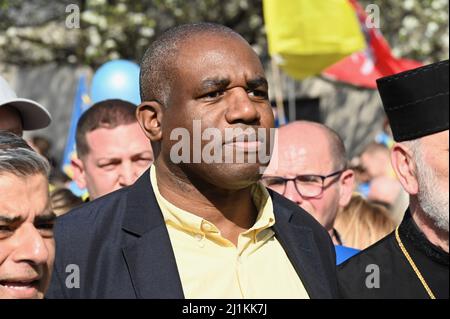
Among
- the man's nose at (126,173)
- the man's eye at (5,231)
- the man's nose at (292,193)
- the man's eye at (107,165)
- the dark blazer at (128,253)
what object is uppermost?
the man's eye at (5,231)

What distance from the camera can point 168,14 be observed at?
522 inches

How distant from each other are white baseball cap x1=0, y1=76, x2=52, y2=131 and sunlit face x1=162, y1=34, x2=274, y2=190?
1.35 metres

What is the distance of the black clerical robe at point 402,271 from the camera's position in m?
3.13

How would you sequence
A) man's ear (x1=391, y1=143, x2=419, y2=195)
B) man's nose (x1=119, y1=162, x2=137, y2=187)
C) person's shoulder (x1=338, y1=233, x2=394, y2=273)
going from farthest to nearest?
man's nose (x1=119, y1=162, x2=137, y2=187) → person's shoulder (x1=338, y1=233, x2=394, y2=273) → man's ear (x1=391, y1=143, x2=419, y2=195)

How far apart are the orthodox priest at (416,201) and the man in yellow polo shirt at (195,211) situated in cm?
25

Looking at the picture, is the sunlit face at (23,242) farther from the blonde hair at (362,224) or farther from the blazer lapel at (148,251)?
the blonde hair at (362,224)

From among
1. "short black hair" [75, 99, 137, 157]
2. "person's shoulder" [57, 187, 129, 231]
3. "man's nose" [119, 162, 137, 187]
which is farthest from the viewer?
"short black hair" [75, 99, 137, 157]

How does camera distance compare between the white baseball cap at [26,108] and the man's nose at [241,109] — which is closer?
the man's nose at [241,109]

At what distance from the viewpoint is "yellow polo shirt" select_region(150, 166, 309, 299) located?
276 centimetres

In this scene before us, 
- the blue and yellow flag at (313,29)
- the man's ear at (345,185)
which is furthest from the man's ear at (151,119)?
the blue and yellow flag at (313,29)

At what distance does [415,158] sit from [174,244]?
87cm

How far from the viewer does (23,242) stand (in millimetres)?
2592

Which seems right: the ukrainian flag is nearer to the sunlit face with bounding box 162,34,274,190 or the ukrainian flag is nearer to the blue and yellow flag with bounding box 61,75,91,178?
the blue and yellow flag with bounding box 61,75,91,178

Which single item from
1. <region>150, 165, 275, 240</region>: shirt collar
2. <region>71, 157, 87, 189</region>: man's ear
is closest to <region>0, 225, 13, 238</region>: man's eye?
<region>150, 165, 275, 240</region>: shirt collar
